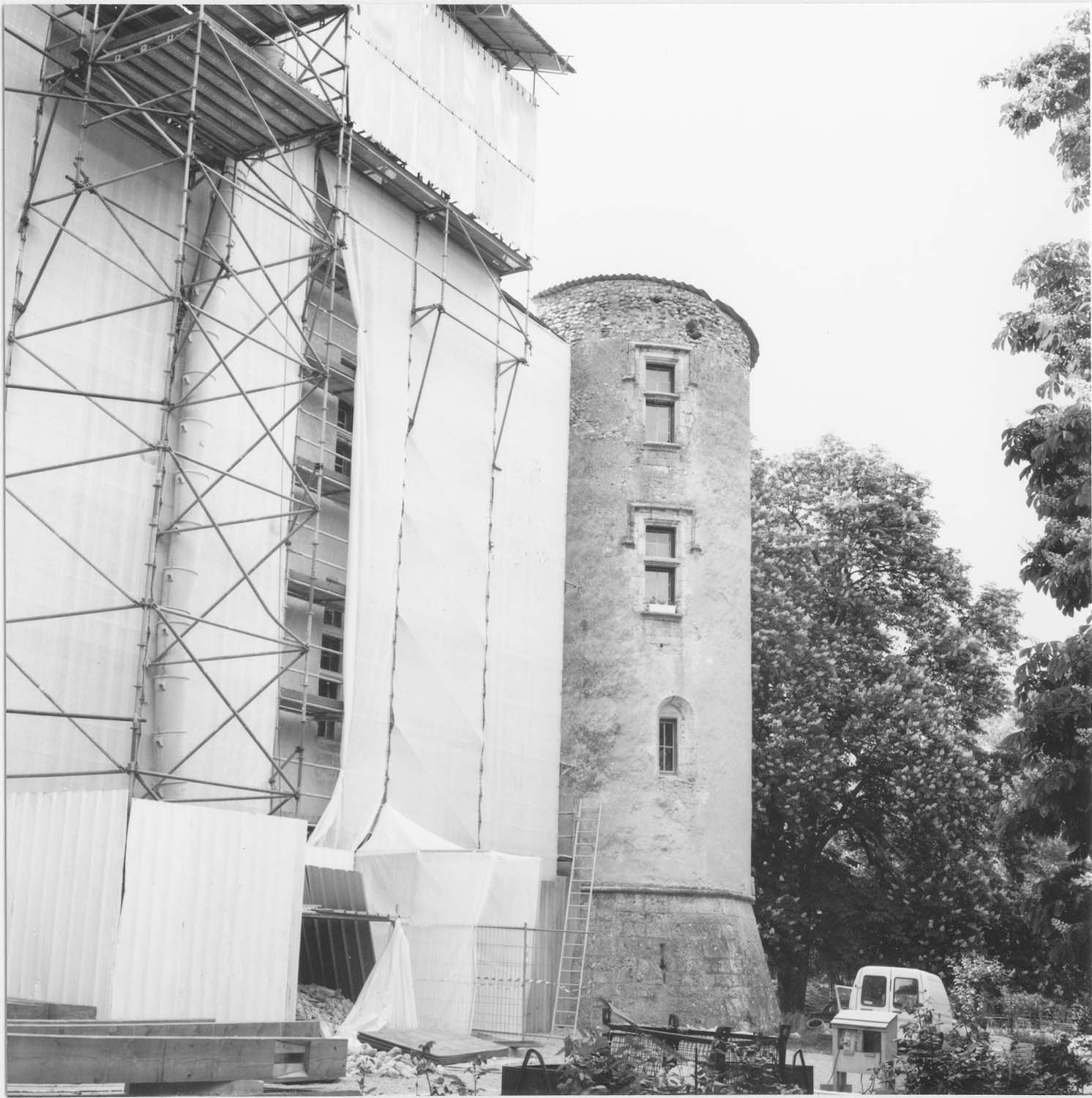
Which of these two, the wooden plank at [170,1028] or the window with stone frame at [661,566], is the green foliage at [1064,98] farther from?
the wooden plank at [170,1028]

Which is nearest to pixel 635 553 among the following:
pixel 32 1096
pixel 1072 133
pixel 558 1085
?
pixel 1072 133

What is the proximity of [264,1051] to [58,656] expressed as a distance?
468 centimetres

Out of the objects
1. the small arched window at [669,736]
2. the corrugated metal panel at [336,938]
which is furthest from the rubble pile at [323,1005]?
the small arched window at [669,736]

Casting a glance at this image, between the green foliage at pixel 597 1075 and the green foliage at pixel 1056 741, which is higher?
the green foliage at pixel 1056 741

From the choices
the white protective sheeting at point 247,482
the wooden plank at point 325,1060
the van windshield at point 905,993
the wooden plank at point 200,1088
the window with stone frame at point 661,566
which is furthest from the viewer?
the window with stone frame at point 661,566

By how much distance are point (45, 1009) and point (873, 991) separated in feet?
32.4

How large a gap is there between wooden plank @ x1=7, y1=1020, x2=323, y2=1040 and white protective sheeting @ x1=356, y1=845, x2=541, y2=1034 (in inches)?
169

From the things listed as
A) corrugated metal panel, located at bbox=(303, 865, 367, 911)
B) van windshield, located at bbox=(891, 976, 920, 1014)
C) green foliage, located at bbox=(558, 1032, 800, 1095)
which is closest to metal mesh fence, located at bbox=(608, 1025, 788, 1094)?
green foliage, located at bbox=(558, 1032, 800, 1095)

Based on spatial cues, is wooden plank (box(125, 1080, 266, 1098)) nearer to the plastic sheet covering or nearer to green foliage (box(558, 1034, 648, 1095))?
green foliage (box(558, 1034, 648, 1095))

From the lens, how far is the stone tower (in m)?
18.1

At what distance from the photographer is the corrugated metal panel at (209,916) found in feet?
34.7

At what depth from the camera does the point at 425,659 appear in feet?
55.3

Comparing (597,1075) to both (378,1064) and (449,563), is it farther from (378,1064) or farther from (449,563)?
(449,563)

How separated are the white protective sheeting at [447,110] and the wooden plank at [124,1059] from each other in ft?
37.2
